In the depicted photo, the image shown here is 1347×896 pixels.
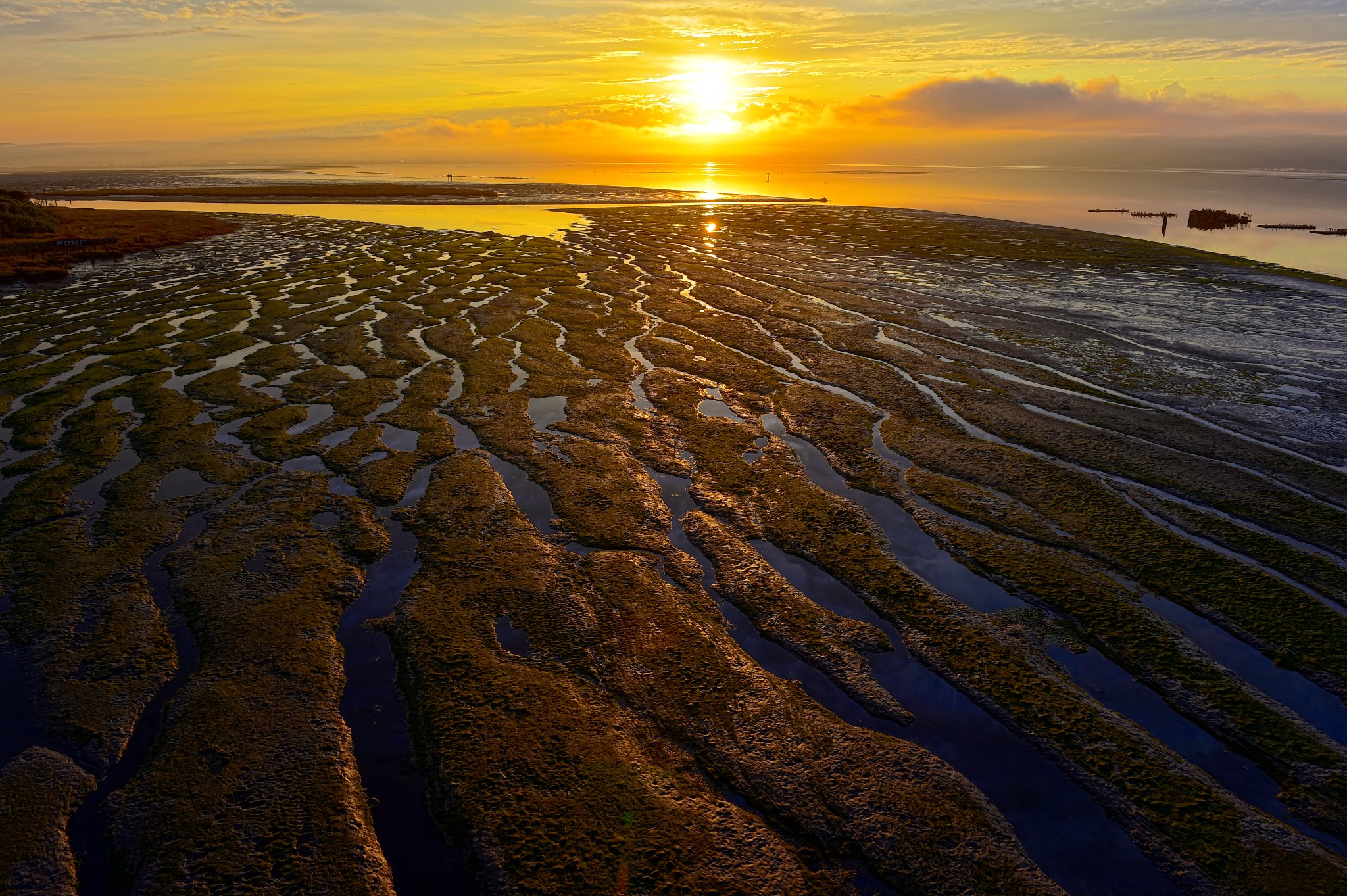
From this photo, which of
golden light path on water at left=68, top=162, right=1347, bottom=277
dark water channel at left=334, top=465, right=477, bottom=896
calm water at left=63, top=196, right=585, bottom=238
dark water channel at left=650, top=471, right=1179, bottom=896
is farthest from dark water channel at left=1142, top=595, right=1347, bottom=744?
calm water at left=63, top=196, right=585, bottom=238

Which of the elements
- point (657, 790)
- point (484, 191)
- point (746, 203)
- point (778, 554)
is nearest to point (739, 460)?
point (778, 554)

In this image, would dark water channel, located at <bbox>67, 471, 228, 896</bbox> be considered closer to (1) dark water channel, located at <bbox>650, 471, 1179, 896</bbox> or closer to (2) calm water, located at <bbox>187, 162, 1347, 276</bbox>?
(1) dark water channel, located at <bbox>650, 471, 1179, 896</bbox>

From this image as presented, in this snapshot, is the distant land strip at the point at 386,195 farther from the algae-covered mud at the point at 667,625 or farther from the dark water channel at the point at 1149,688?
the dark water channel at the point at 1149,688

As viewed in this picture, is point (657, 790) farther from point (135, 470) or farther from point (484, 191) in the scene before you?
point (484, 191)

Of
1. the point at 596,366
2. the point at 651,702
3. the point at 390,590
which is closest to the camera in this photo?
the point at 651,702

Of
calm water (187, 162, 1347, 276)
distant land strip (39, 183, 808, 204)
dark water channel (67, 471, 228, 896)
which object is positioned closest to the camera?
dark water channel (67, 471, 228, 896)


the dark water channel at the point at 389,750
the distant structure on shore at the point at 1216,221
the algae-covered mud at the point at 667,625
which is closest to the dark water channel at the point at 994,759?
the algae-covered mud at the point at 667,625

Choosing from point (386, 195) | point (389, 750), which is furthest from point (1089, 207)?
point (389, 750)
